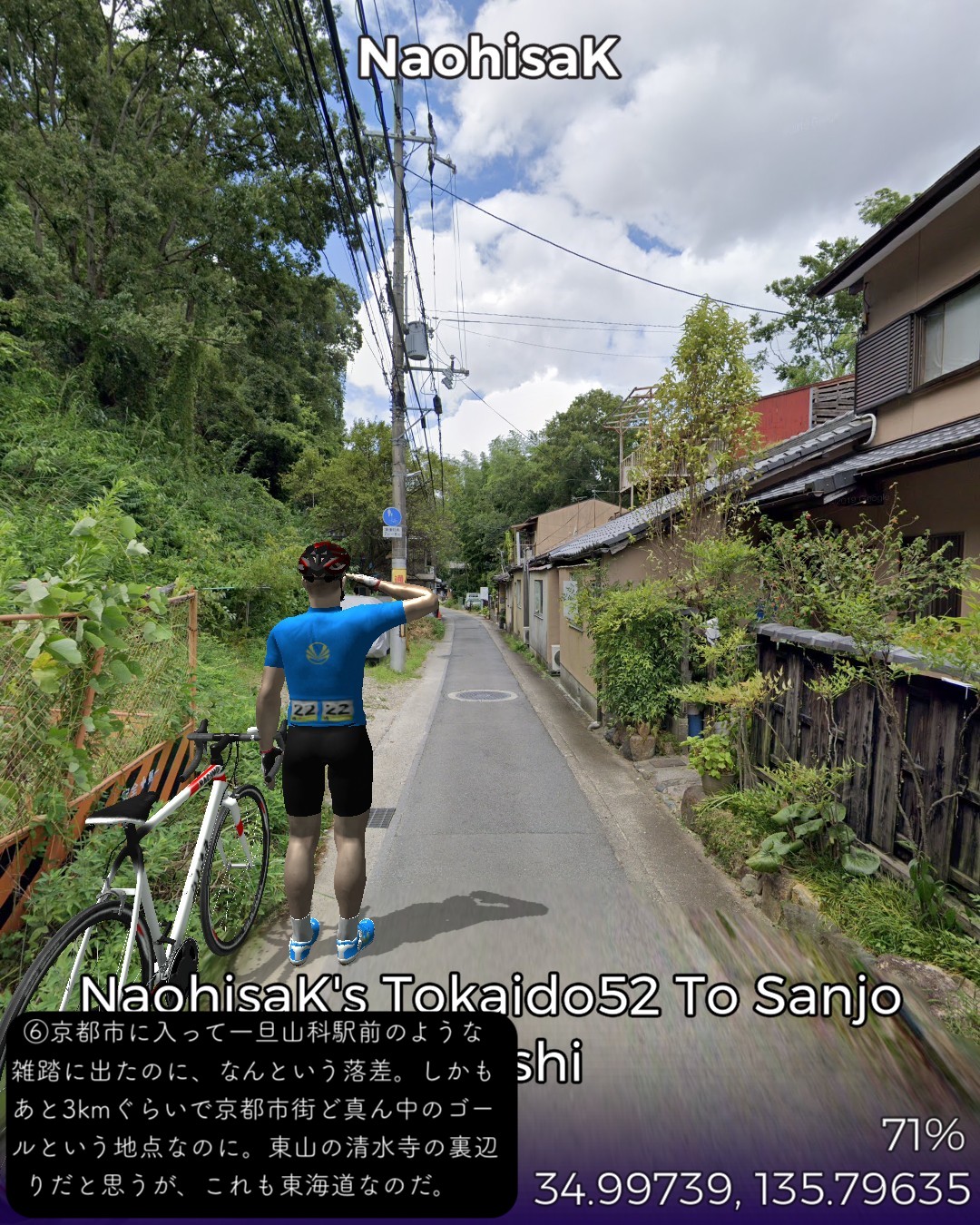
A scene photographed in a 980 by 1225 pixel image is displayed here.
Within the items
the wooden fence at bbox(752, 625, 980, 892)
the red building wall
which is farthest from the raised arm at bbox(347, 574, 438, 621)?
the red building wall

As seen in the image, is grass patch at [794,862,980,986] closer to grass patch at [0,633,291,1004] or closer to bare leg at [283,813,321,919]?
bare leg at [283,813,321,919]

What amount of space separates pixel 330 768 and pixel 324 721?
0.76 feet

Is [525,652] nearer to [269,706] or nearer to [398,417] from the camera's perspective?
[398,417]

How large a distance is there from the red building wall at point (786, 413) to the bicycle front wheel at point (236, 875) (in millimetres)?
17638

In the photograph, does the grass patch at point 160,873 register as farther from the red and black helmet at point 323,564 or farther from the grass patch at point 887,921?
the grass patch at point 887,921

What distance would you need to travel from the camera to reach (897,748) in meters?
3.38

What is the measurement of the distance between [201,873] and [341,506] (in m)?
19.0

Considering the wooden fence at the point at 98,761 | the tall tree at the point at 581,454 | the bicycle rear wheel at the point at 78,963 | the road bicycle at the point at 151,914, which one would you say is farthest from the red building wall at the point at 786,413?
the tall tree at the point at 581,454

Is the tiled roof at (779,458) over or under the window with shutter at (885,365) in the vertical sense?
under

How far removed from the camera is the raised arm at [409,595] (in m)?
3.01

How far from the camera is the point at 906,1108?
222 centimetres

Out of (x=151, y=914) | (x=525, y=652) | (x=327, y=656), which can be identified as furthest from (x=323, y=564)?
(x=525, y=652)

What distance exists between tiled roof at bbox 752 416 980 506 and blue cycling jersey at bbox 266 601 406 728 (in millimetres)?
5452

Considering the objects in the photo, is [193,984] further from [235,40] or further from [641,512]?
[235,40]
